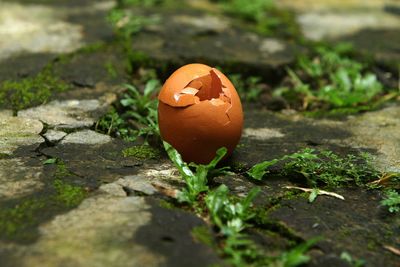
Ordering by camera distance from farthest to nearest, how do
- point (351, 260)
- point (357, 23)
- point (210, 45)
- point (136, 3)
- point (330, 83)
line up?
point (357, 23) < point (136, 3) < point (210, 45) < point (330, 83) < point (351, 260)

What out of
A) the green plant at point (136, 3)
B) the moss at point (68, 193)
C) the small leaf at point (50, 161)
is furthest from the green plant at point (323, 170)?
the green plant at point (136, 3)

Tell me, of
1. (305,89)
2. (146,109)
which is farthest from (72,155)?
(305,89)

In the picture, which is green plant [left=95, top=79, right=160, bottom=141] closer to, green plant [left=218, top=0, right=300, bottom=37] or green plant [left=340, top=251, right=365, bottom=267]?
green plant [left=340, top=251, right=365, bottom=267]

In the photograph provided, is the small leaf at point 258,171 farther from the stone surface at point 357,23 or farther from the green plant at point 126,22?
the stone surface at point 357,23

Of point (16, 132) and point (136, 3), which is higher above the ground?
point (136, 3)

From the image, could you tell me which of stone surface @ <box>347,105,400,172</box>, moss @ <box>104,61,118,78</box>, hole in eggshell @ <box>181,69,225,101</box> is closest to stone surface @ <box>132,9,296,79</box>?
moss @ <box>104,61,118,78</box>

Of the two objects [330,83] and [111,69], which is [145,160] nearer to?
[111,69]

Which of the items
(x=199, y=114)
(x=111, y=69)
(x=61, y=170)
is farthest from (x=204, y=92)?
(x=111, y=69)
